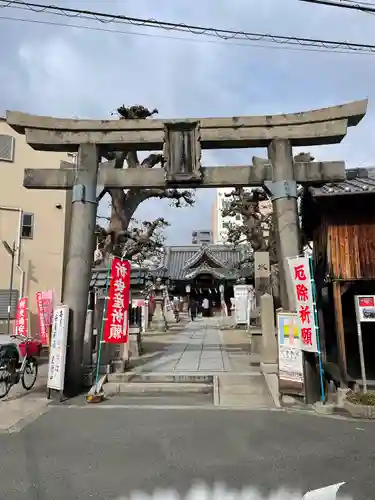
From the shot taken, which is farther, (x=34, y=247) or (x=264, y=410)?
(x=34, y=247)

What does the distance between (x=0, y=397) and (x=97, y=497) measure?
671 centimetres

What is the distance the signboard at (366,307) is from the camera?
9.27m

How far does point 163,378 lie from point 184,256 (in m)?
40.9

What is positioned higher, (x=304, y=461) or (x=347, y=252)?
(x=347, y=252)

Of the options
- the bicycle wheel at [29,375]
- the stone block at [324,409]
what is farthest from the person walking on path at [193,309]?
the stone block at [324,409]

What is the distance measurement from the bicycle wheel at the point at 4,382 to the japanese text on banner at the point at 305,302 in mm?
7375

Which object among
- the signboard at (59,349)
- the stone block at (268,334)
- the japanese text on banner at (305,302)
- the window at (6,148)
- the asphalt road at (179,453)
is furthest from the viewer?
the window at (6,148)

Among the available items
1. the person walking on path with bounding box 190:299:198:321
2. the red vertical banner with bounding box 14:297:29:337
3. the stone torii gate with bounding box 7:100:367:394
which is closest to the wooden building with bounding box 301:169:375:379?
the stone torii gate with bounding box 7:100:367:394

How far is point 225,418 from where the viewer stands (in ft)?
25.8

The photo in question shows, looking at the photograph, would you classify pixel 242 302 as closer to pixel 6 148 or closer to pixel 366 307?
pixel 6 148

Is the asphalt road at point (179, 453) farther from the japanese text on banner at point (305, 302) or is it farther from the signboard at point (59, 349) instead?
the japanese text on banner at point (305, 302)

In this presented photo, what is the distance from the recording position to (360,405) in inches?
313

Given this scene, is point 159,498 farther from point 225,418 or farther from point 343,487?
point 225,418

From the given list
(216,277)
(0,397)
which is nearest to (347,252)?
(0,397)
